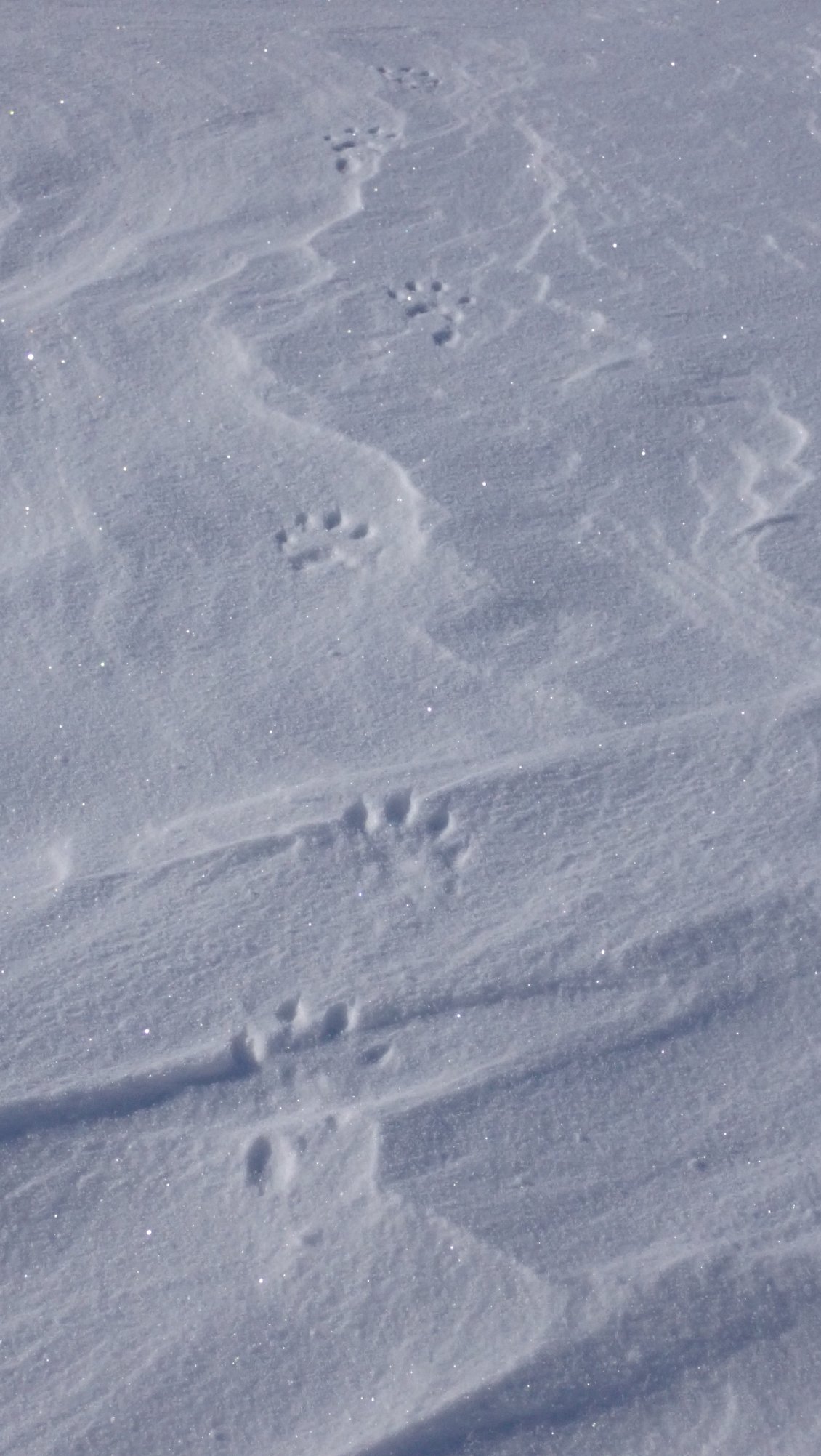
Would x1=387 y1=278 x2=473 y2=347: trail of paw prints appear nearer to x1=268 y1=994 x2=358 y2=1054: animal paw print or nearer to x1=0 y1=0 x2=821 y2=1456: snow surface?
x1=0 y1=0 x2=821 y2=1456: snow surface

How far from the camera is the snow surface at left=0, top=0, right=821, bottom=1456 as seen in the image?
1.42 metres

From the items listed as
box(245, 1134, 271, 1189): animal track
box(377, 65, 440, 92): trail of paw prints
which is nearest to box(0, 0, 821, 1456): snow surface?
box(245, 1134, 271, 1189): animal track

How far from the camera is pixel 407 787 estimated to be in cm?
178

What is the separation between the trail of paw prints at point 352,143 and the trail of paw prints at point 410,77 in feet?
0.72

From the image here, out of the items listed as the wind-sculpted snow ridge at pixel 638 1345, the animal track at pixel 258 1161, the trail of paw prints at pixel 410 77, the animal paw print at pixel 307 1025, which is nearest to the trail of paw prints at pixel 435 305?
the trail of paw prints at pixel 410 77

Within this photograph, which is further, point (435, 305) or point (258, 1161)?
point (435, 305)

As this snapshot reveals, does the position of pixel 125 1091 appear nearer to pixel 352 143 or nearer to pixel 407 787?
pixel 407 787

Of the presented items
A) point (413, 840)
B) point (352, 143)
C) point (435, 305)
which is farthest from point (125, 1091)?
point (352, 143)

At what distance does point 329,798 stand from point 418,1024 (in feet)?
1.13

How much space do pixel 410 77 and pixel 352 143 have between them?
1.13 feet

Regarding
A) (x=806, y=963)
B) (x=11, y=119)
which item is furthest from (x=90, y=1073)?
(x=11, y=119)

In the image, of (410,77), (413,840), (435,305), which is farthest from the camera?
(410,77)

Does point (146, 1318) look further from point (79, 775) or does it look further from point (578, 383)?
point (578, 383)

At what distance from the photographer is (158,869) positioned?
1.70 m
